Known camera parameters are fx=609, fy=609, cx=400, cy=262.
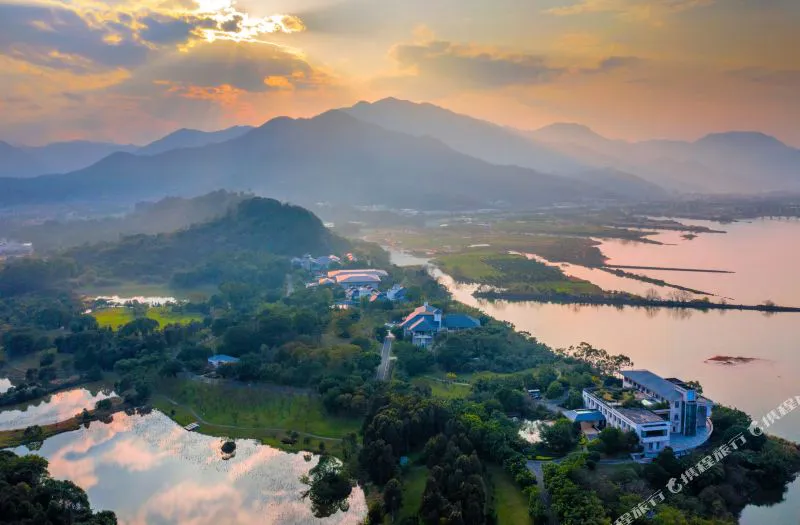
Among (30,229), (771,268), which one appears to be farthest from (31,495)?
(30,229)

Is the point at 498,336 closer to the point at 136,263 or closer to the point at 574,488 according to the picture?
the point at 574,488

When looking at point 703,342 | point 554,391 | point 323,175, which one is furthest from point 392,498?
point 323,175

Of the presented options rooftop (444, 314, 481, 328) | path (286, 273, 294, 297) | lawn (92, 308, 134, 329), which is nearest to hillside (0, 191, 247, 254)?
path (286, 273, 294, 297)

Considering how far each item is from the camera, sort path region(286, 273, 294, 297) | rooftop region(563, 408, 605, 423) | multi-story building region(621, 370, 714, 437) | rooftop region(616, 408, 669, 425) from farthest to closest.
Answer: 1. path region(286, 273, 294, 297)
2. rooftop region(563, 408, 605, 423)
3. multi-story building region(621, 370, 714, 437)
4. rooftop region(616, 408, 669, 425)

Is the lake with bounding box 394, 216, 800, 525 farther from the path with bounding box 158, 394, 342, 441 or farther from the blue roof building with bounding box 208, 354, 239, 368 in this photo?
the blue roof building with bounding box 208, 354, 239, 368

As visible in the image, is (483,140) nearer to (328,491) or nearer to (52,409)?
(52,409)

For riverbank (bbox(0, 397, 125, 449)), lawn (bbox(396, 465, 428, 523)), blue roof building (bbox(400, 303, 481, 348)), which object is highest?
blue roof building (bbox(400, 303, 481, 348))

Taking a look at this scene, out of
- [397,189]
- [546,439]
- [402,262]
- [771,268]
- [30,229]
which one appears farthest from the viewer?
[397,189]
